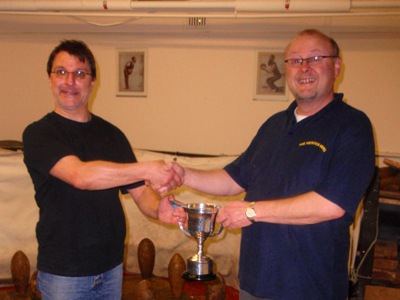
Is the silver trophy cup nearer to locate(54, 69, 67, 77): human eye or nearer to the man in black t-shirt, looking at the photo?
the man in black t-shirt

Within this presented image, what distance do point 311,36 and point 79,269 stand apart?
1.63 m

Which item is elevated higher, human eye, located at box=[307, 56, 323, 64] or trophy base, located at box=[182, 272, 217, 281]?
human eye, located at box=[307, 56, 323, 64]

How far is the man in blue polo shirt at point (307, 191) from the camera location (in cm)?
216

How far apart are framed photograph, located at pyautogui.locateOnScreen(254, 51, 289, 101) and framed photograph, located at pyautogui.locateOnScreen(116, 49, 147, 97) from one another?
1.54 meters

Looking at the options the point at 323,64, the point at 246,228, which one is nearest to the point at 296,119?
the point at 323,64

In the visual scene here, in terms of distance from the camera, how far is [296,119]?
8.17 feet

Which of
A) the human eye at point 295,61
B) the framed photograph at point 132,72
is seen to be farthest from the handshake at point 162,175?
the framed photograph at point 132,72

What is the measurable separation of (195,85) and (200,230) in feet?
12.7

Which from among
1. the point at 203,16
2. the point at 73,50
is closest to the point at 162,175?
→ the point at 73,50

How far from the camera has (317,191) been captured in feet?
7.13

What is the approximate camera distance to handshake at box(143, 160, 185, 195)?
2564 millimetres

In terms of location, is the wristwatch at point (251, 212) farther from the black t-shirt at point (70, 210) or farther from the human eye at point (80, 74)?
the human eye at point (80, 74)

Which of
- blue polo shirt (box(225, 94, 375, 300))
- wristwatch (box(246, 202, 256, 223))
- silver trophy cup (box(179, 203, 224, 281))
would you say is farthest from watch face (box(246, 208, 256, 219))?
silver trophy cup (box(179, 203, 224, 281))

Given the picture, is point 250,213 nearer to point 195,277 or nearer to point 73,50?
point 195,277
